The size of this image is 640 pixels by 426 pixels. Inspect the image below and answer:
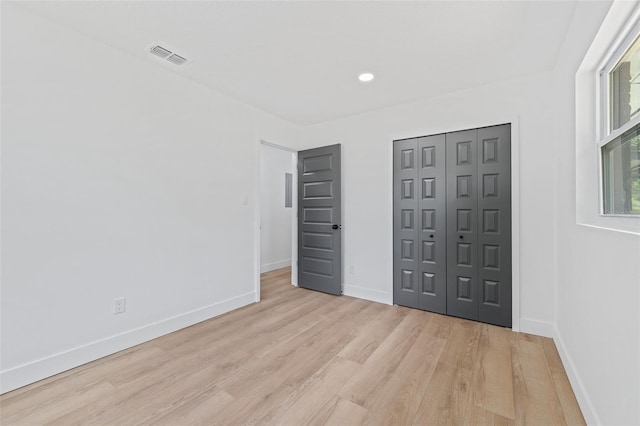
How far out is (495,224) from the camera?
2791 mm

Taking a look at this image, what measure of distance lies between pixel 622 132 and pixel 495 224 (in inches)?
59.8

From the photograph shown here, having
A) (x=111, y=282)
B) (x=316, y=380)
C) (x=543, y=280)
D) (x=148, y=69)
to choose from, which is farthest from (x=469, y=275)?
(x=148, y=69)

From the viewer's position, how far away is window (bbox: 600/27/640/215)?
1.33m

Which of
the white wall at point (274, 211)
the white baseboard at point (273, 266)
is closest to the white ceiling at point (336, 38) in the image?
the white wall at point (274, 211)

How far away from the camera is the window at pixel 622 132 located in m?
1.33

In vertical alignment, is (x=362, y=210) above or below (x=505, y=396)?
above

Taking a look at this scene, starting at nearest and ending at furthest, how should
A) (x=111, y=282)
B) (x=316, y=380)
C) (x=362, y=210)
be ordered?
(x=316, y=380), (x=111, y=282), (x=362, y=210)

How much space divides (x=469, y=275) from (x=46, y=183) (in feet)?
12.4

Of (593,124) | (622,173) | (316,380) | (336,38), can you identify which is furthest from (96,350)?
(593,124)

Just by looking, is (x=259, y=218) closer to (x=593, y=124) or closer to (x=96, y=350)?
(x=96, y=350)

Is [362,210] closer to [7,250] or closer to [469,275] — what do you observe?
[469,275]

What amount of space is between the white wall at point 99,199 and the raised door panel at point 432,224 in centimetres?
227

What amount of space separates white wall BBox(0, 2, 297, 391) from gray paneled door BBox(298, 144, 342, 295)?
128 centimetres

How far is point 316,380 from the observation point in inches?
75.3
